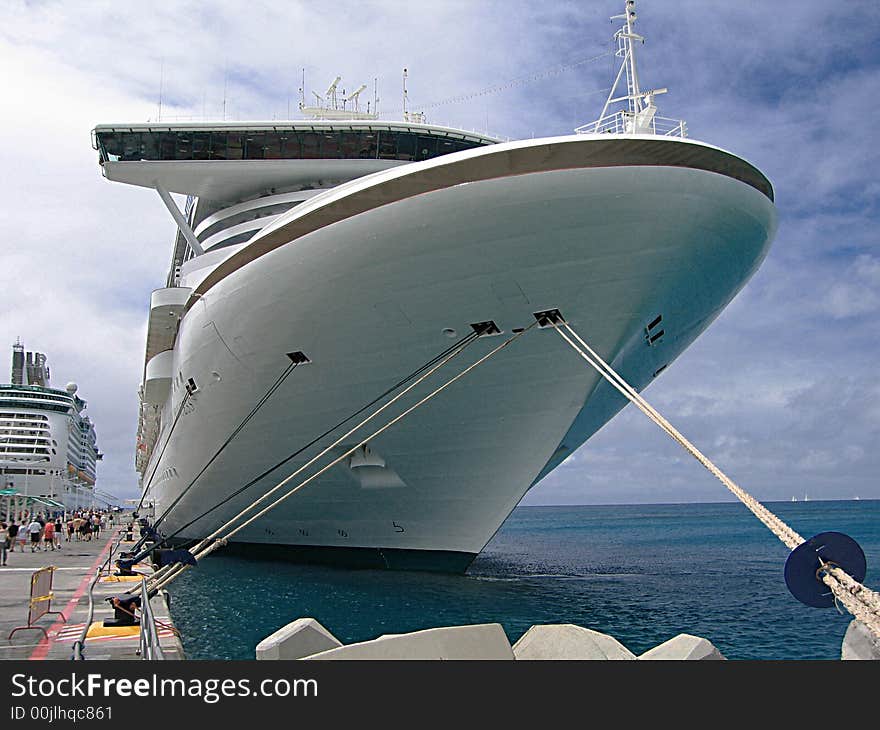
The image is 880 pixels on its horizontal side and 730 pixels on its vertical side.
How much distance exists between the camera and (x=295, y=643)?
6996 mm

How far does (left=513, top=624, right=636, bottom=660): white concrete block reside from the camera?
7168 millimetres

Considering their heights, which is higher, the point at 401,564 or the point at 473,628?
the point at 401,564

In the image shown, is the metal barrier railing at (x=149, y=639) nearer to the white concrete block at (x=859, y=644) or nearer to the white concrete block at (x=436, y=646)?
the white concrete block at (x=436, y=646)

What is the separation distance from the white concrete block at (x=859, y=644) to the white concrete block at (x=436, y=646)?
110 inches

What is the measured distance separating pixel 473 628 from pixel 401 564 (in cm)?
906

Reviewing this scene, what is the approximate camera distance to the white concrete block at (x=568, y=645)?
7168mm

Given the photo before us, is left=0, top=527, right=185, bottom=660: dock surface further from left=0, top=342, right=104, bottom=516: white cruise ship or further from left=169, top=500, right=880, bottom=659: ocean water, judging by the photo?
left=0, top=342, right=104, bottom=516: white cruise ship

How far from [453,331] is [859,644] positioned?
744 cm

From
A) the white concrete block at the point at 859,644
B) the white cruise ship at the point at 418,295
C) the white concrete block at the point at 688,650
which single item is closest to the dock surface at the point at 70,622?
the white cruise ship at the point at 418,295

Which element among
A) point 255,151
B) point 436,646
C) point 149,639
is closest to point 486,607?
point 436,646

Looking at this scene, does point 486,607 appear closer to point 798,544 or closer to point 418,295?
point 418,295

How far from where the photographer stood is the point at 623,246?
1092 cm

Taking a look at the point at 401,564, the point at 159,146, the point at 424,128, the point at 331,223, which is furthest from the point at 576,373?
the point at 159,146

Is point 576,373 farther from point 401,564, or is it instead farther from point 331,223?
point 401,564
